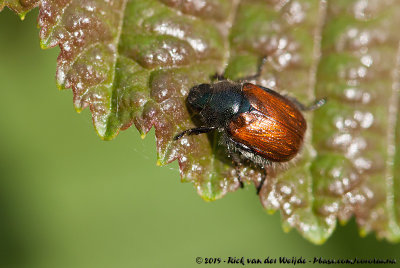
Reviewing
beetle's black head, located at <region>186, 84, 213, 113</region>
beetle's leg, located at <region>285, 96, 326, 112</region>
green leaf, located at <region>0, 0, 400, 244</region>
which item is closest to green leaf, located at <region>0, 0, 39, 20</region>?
green leaf, located at <region>0, 0, 400, 244</region>

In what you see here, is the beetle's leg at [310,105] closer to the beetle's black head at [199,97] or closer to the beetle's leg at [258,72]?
the beetle's leg at [258,72]

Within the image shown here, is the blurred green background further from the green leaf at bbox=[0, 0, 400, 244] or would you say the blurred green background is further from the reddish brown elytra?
the reddish brown elytra

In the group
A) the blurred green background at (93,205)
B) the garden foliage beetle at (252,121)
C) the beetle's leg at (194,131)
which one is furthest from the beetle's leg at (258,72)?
the blurred green background at (93,205)

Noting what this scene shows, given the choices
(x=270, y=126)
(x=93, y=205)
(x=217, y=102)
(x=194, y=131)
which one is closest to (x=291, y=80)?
(x=270, y=126)

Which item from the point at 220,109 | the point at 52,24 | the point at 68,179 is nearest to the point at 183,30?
the point at 220,109

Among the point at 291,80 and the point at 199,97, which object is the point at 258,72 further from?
the point at 199,97

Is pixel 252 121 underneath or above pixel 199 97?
underneath
